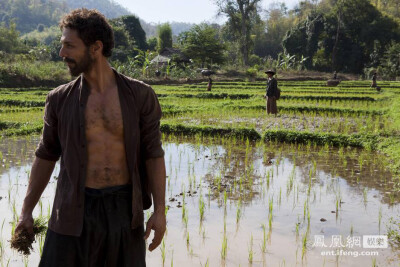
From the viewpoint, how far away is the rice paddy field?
11.4 ft

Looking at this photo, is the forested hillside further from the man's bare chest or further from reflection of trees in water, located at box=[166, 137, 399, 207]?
the man's bare chest

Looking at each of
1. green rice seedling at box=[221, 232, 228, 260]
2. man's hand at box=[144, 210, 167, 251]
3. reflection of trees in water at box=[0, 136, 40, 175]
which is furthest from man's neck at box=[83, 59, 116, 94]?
reflection of trees in water at box=[0, 136, 40, 175]

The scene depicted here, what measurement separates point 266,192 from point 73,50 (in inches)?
149

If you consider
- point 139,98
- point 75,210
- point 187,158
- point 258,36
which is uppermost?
point 258,36

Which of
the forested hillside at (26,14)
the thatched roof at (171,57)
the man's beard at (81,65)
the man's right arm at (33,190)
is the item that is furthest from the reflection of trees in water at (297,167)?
the forested hillside at (26,14)

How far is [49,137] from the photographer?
2002 millimetres

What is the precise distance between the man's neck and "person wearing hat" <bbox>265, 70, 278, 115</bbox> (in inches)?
361

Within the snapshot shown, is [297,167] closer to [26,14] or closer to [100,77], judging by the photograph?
A: [100,77]

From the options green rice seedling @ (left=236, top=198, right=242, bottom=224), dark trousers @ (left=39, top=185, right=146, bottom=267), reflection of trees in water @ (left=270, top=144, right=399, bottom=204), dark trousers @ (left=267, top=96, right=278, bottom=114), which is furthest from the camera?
dark trousers @ (left=267, top=96, right=278, bottom=114)

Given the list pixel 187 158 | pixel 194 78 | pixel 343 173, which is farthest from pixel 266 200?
pixel 194 78

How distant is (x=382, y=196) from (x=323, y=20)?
32389 millimetres

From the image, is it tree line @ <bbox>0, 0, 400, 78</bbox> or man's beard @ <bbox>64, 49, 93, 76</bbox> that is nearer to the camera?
man's beard @ <bbox>64, 49, 93, 76</bbox>

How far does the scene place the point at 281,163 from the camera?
684 centimetres

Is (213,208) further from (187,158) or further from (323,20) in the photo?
(323,20)
